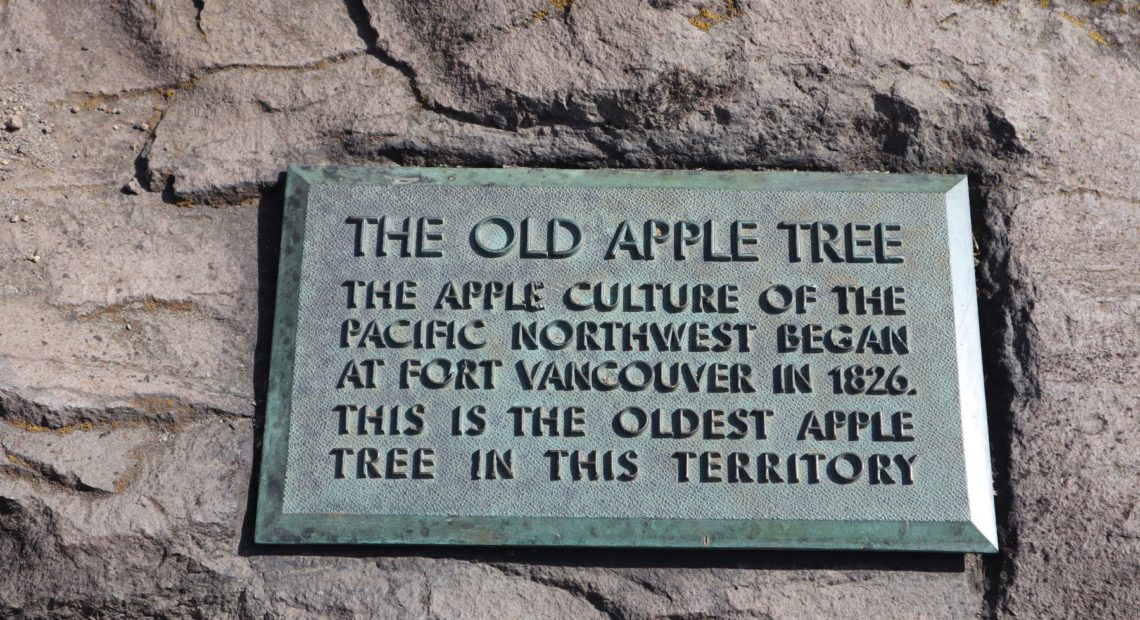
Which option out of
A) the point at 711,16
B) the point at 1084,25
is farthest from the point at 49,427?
the point at 1084,25

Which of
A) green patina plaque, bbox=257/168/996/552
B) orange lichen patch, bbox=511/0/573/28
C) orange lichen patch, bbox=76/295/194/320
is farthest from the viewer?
orange lichen patch, bbox=511/0/573/28

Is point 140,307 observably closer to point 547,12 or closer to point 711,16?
point 547,12

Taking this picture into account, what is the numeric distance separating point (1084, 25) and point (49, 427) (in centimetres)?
263

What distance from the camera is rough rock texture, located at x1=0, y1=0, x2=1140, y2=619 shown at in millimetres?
2111

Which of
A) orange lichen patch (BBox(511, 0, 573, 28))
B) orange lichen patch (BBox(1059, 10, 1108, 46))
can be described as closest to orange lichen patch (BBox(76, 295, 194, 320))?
orange lichen patch (BBox(511, 0, 573, 28))

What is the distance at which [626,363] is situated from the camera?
2209 mm

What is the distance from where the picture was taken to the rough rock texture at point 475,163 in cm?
211

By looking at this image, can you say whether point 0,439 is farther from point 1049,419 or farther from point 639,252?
point 1049,419

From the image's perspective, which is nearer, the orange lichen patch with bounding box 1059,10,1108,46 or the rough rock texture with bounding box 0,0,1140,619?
the rough rock texture with bounding box 0,0,1140,619

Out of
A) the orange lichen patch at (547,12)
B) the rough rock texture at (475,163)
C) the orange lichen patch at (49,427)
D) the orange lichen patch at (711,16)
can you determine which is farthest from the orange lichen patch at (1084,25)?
the orange lichen patch at (49,427)

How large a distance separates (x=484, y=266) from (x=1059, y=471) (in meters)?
1.33

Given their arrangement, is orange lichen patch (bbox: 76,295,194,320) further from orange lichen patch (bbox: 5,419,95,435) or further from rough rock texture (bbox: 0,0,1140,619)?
orange lichen patch (bbox: 5,419,95,435)

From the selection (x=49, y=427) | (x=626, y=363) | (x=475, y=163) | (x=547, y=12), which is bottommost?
(x=49, y=427)

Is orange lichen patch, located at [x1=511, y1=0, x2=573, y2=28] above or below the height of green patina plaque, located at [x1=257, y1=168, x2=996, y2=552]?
above
